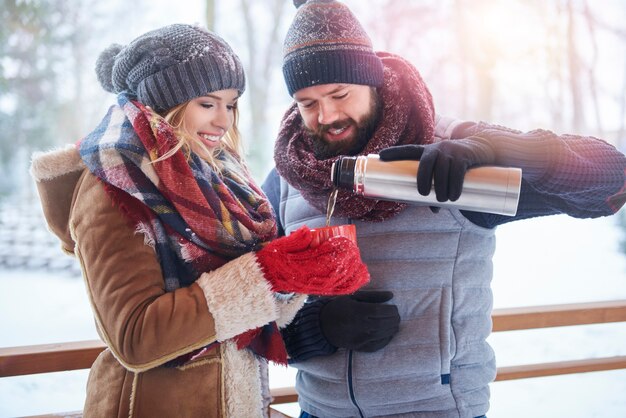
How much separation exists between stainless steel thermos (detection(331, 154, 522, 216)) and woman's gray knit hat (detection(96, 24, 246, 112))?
415 mm

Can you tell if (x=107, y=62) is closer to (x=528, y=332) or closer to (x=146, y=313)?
(x=146, y=313)

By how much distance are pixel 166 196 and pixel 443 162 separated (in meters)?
0.57

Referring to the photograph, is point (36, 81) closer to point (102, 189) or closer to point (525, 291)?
point (102, 189)

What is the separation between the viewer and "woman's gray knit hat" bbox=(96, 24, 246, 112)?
1041 mm

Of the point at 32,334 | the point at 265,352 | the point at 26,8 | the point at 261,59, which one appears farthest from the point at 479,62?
the point at 32,334

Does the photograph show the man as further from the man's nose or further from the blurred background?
the blurred background

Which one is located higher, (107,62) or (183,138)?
(107,62)

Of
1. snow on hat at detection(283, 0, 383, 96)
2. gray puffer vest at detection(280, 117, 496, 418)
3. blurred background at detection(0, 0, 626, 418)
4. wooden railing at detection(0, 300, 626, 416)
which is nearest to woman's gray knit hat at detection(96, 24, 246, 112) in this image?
snow on hat at detection(283, 0, 383, 96)

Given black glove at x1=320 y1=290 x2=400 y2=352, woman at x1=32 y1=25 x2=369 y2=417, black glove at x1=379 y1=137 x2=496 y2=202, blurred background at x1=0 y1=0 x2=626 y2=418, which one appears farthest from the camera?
blurred background at x1=0 y1=0 x2=626 y2=418

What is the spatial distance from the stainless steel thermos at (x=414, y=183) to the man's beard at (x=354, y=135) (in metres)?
0.31

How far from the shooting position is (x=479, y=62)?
95.6 inches

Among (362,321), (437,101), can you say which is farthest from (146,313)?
(437,101)

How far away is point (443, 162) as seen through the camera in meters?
0.81

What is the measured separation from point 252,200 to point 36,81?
1.69 meters
